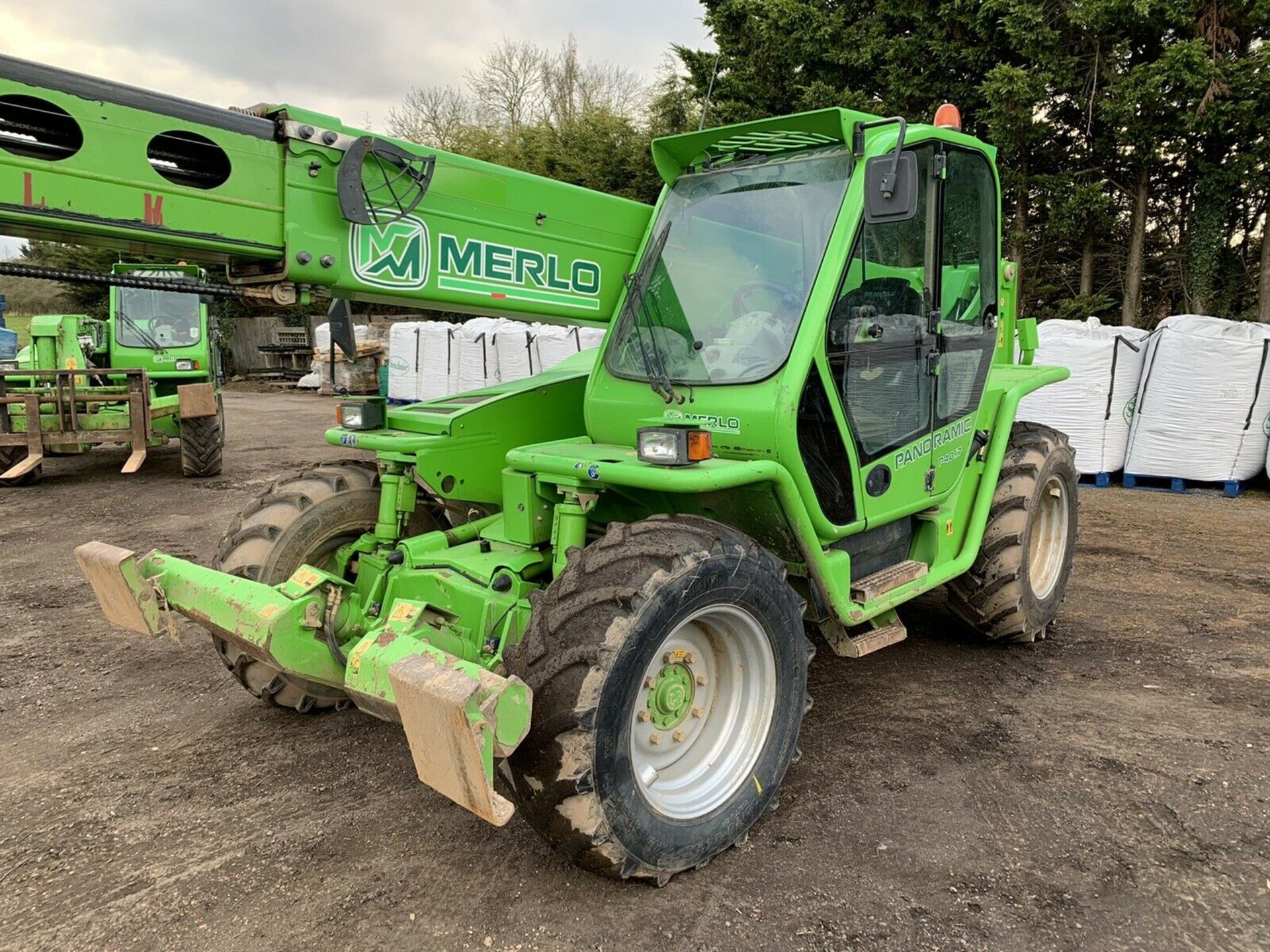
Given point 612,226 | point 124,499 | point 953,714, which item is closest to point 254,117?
point 612,226

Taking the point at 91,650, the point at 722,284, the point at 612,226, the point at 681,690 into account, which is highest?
the point at 612,226

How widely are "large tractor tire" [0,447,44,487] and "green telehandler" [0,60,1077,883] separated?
783cm

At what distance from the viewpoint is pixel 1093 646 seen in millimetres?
4750

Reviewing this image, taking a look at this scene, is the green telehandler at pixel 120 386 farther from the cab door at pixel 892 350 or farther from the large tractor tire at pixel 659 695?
the large tractor tire at pixel 659 695

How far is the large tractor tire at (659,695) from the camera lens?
7.92 feet

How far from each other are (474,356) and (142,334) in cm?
484

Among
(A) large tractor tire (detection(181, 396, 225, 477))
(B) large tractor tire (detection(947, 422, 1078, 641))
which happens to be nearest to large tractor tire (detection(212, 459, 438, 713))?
(B) large tractor tire (detection(947, 422, 1078, 641))

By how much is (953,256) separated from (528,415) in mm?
1970

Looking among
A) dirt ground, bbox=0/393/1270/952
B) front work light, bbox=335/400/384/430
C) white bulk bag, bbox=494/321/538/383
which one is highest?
white bulk bag, bbox=494/321/538/383

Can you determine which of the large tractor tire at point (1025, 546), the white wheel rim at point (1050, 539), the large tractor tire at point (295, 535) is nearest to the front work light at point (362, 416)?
the large tractor tire at point (295, 535)

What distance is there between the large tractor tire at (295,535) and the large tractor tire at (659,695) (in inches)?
53.6

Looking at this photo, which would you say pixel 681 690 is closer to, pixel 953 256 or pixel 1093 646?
pixel 953 256

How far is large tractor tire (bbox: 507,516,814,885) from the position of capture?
2.41 m

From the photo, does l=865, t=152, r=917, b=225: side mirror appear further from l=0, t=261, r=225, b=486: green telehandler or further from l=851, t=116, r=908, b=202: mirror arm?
l=0, t=261, r=225, b=486: green telehandler
